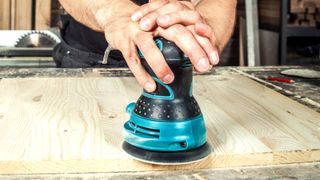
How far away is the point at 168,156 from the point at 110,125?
254 mm

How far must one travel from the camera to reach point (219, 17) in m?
1.40

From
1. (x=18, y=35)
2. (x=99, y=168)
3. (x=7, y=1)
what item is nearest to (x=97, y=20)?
(x=99, y=168)

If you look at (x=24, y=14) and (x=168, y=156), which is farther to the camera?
(x=24, y=14)

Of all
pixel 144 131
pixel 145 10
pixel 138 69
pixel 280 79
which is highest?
pixel 145 10

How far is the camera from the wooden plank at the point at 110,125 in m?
0.93

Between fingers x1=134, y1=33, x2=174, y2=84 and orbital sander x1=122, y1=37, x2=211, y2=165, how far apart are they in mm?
12

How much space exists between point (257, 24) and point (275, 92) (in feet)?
6.26

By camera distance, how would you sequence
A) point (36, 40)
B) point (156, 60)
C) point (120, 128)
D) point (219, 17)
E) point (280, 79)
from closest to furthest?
point (156, 60), point (120, 128), point (219, 17), point (280, 79), point (36, 40)

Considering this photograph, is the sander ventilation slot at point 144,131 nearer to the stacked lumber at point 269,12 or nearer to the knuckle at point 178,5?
the knuckle at point 178,5

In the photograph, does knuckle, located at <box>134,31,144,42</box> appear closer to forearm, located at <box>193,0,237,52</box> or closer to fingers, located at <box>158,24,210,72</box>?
fingers, located at <box>158,24,210,72</box>

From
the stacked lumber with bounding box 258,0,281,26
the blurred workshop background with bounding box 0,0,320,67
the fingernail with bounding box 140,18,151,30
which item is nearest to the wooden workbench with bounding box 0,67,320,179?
the fingernail with bounding box 140,18,151,30

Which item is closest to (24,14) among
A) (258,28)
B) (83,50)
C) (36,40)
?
(36,40)

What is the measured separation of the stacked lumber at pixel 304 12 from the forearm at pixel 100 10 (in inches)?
81.7

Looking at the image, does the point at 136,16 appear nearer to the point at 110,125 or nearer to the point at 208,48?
the point at 208,48
